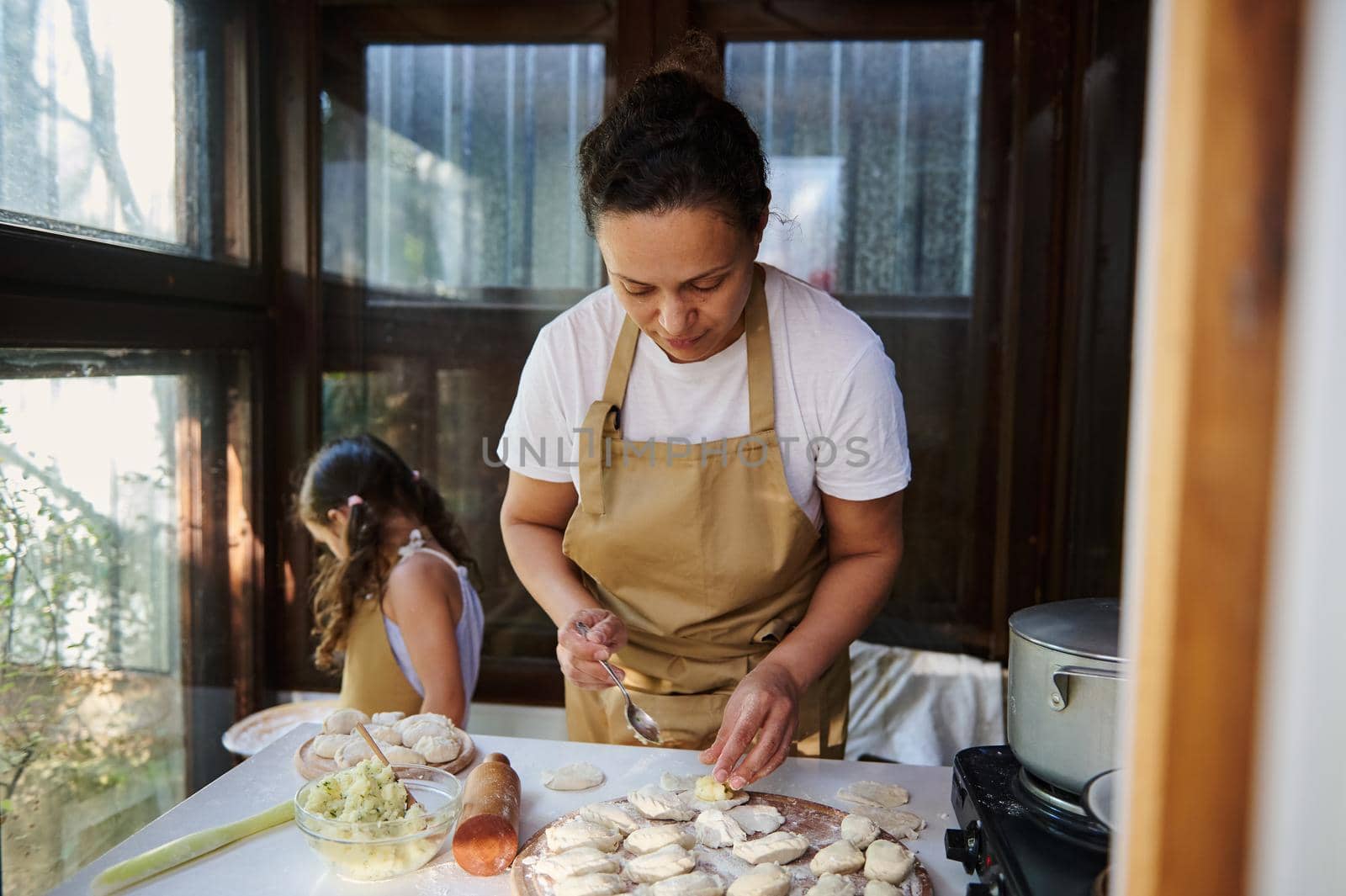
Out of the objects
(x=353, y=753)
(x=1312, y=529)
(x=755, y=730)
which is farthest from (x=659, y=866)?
(x=1312, y=529)

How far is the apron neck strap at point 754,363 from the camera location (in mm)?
1730

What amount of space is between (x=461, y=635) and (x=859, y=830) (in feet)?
4.40

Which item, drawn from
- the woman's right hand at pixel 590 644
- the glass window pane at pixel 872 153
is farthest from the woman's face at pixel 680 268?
the glass window pane at pixel 872 153

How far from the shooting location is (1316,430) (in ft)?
1.39

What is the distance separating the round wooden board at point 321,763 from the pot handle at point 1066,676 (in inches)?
32.8

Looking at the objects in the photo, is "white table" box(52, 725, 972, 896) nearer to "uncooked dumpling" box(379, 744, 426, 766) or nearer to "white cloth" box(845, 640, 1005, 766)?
"uncooked dumpling" box(379, 744, 426, 766)

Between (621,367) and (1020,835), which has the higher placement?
(621,367)

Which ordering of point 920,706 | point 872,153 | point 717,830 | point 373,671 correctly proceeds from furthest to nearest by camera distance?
point 872,153, point 920,706, point 373,671, point 717,830

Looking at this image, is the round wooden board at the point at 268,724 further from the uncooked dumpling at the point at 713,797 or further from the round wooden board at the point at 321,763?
the uncooked dumpling at the point at 713,797

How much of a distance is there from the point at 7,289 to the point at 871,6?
2249 mm

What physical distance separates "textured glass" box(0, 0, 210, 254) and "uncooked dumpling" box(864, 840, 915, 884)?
2.06 meters

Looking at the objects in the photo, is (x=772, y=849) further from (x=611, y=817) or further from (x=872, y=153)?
(x=872, y=153)

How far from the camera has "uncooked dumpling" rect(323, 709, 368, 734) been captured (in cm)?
157

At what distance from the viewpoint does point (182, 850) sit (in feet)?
4.13
